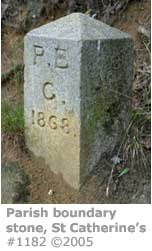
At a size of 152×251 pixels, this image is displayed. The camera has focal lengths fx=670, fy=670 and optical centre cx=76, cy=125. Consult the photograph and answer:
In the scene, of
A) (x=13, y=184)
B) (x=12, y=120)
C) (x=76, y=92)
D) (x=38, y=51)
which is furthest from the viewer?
(x=12, y=120)

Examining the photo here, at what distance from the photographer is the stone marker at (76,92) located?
4023mm

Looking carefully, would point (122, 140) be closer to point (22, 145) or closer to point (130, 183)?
point (130, 183)

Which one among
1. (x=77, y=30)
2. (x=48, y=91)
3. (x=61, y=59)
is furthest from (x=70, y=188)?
(x=77, y=30)

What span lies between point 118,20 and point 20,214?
2875mm

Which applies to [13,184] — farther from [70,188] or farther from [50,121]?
[50,121]

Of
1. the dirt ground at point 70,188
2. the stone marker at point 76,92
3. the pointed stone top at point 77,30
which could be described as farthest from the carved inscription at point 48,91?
the dirt ground at point 70,188

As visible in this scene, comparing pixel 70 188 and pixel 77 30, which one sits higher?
pixel 77 30

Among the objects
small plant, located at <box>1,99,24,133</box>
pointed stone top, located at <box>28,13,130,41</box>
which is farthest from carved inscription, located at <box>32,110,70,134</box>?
pointed stone top, located at <box>28,13,130,41</box>

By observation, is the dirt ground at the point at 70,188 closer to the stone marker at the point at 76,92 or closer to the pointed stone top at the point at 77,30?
the stone marker at the point at 76,92

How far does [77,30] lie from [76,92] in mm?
376

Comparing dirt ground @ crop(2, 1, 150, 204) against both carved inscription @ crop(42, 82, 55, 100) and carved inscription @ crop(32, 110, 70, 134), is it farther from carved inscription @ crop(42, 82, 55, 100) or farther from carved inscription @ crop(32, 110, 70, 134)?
carved inscription @ crop(42, 82, 55, 100)

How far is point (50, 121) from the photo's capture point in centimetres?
Result: 423

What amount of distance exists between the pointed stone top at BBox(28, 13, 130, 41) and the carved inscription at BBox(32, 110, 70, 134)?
19.9 inches

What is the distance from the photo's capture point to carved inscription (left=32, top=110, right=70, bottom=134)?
414 centimetres
